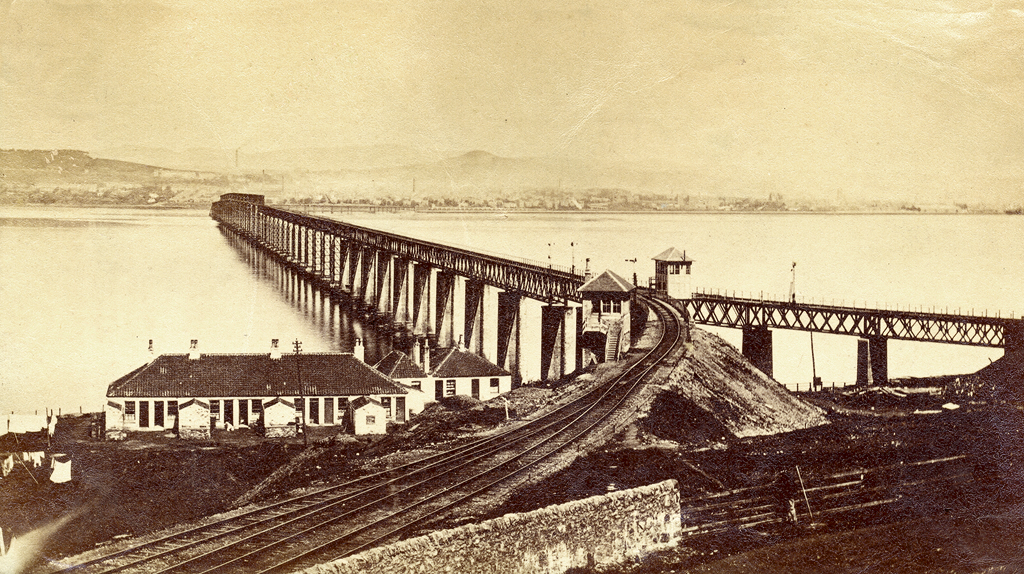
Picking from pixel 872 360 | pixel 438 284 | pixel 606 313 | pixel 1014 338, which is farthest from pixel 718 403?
pixel 872 360

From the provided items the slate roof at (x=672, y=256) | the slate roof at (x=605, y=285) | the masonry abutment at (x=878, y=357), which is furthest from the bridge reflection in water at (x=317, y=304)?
the masonry abutment at (x=878, y=357)

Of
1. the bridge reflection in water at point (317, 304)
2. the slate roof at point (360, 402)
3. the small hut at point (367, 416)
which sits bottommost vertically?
the small hut at point (367, 416)

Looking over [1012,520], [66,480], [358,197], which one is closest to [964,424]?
[1012,520]

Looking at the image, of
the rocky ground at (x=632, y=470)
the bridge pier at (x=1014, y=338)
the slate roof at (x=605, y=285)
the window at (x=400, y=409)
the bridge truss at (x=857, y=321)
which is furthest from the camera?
the bridge truss at (x=857, y=321)

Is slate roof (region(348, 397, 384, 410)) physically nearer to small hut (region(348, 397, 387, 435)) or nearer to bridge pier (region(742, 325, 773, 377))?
small hut (region(348, 397, 387, 435))

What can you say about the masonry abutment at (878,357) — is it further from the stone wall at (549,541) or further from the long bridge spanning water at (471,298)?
the stone wall at (549,541)

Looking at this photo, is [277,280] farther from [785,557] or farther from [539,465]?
[785,557]
